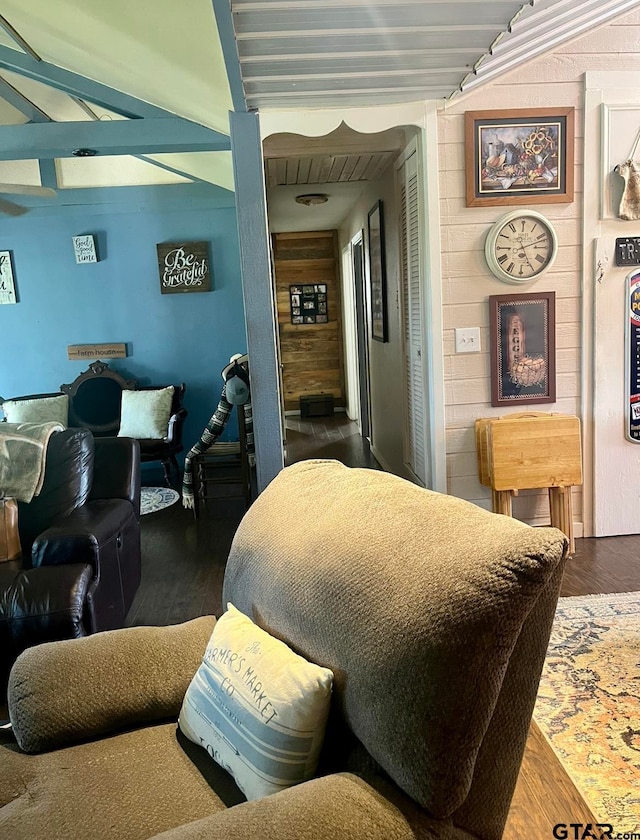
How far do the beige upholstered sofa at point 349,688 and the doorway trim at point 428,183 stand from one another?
1.91 m

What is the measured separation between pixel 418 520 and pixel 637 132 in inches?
114

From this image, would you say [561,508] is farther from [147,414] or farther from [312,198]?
A: [312,198]

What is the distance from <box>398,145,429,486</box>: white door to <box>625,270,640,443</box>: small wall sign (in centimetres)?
105

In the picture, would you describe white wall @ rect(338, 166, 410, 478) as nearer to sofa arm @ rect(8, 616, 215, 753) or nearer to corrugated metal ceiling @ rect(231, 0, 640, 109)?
corrugated metal ceiling @ rect(231, 0, 640, 109)

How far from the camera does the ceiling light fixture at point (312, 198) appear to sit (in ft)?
17.6

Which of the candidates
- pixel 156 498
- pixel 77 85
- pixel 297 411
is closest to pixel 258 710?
pixel 156 498

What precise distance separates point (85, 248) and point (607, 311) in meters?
4.13

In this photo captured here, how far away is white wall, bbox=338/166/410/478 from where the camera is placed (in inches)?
163

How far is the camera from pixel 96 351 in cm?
538

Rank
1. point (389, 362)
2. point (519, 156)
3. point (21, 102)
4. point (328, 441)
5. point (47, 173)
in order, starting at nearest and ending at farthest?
1. point (519, 156)
2. point (21, 102)
3. point (389, 362)
4. point (47, 173)
5. point (328, 441)

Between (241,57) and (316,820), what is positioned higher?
(241,57)

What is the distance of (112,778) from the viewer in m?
1.16

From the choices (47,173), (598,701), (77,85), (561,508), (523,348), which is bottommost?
(598,701)

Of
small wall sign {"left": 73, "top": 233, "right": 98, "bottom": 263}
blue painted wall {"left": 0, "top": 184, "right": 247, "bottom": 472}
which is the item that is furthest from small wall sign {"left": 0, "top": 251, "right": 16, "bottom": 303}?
small wall sign {"left": 73, "top": 233, "right": 98, "bottom": 263}
